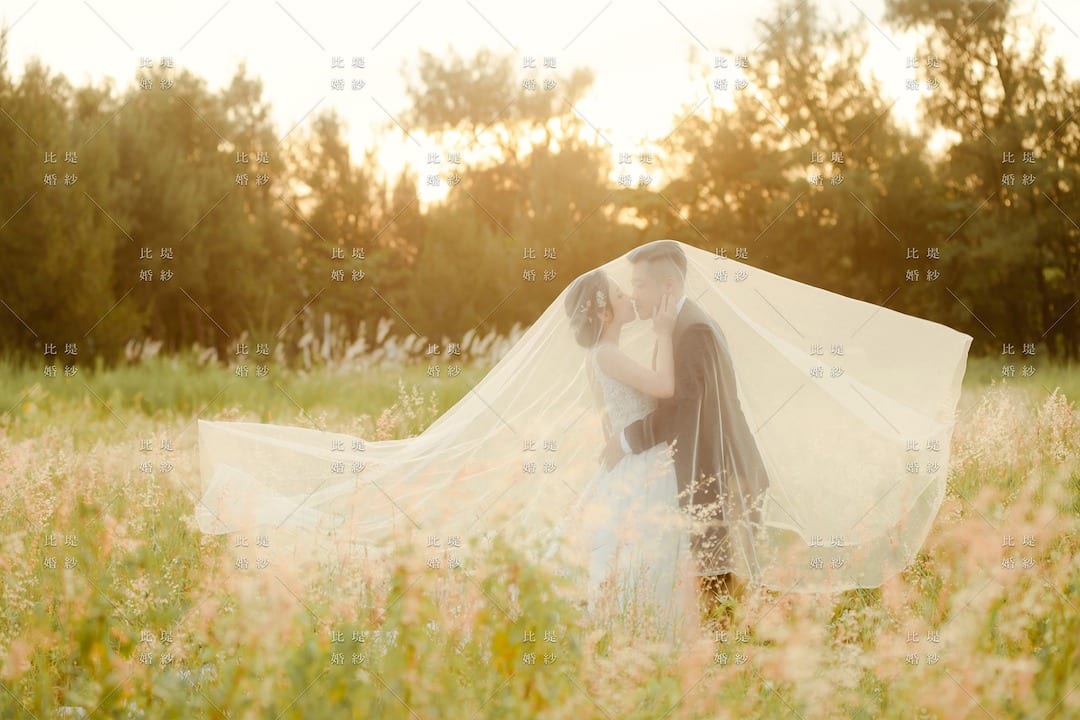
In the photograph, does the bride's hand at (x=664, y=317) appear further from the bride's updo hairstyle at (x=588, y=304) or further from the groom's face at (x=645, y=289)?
the bride's updo hairstyle at (x=588, y=304)

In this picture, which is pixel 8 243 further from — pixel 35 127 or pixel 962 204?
pixel 962 204

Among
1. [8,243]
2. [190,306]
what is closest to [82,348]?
[8,243]

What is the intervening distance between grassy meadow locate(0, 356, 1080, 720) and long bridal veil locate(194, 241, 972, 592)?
265 mm

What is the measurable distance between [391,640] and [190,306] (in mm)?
20739

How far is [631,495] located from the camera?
4.61m

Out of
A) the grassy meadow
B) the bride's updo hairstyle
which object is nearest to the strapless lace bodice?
the bride's updo hairstyle

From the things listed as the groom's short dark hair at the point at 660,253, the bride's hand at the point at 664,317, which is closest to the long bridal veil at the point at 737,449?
the groom's short dark hair at the point at 660,253

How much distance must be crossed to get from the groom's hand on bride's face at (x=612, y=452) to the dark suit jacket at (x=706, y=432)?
0.12 meters

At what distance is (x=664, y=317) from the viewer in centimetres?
467

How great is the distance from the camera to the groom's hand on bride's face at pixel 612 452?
188 inches

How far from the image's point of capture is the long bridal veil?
480 cm

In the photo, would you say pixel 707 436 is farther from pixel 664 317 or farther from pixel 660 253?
pixel 660 253

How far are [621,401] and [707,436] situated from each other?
444mm

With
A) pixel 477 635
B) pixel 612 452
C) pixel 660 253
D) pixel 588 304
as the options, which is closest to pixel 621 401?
pixel 612 452
